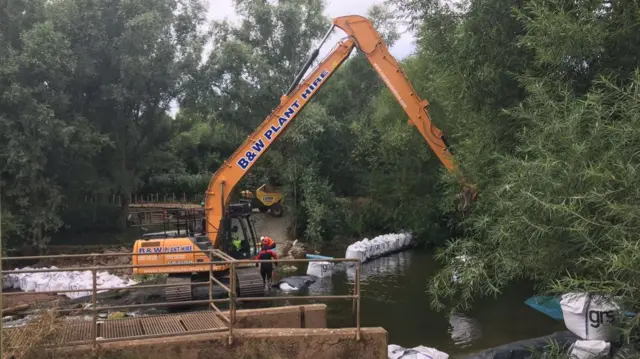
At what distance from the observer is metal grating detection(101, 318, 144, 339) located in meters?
6.07

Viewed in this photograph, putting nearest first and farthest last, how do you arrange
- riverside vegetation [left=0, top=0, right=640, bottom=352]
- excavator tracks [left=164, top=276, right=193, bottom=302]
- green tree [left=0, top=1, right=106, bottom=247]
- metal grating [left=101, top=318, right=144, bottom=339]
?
1. riverside vegetation [left=0, top=0, right=640, bottom=352]
2. metal grating [left=101, top=318, right=144, bottom=339]
3. excavator tracks [left=164, top=276, right=193, bottom=302]
4. green tree [left=0, top=1, right=106, bottom=247]

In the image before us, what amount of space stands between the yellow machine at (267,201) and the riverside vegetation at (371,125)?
40.5 inches

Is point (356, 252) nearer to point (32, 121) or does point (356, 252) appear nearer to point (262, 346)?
point (32, 121)

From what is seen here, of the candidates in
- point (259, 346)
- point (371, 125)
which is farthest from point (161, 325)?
point (371, 125)

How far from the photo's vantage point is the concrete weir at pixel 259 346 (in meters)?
5.51

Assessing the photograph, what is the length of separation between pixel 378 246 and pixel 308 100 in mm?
7988

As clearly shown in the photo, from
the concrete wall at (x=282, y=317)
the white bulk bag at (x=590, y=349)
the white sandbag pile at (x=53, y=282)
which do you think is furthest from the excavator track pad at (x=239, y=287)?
the white bulk bag at (x=590, y=349)

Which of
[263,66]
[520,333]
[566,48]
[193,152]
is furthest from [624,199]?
[193,152]

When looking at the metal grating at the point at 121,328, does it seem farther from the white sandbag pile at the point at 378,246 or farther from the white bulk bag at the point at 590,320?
the white sandbag pile at the point at 378,246

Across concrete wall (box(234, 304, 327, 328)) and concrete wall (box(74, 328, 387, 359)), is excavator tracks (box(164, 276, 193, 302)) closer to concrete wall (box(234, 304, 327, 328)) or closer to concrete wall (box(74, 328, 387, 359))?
concrete wall (box(234, 304, 327, 328))

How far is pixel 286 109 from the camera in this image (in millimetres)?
13117

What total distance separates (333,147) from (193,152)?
9.64 metres

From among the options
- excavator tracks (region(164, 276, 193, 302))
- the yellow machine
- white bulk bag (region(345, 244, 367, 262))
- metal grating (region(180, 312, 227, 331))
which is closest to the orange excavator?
excavator tracks (region(164, 276, 193, 302))

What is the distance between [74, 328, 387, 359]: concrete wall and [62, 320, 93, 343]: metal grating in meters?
0.44
